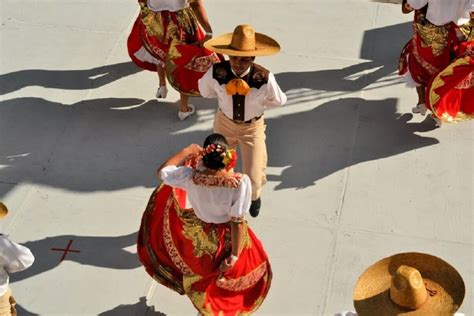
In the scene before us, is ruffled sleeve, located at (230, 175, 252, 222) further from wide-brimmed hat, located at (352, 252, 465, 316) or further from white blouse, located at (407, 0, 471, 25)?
white blouse, located at (407, 0, 471, 25)

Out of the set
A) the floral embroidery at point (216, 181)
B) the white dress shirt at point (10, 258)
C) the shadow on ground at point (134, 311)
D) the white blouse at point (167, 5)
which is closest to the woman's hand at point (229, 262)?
the floral embroidery at point (216, 181)

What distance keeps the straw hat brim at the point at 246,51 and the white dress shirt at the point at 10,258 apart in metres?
2.01

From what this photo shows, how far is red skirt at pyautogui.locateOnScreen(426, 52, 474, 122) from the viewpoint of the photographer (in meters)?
7.23

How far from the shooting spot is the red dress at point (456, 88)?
7.22m

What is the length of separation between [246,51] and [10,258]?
2.17 m

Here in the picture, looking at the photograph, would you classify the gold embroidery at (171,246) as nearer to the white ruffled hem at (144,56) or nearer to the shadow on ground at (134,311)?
the shadow on ground at (134,311)

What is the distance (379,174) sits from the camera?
7387 millimetres

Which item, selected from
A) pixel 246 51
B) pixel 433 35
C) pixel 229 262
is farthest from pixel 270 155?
pixel 229 262

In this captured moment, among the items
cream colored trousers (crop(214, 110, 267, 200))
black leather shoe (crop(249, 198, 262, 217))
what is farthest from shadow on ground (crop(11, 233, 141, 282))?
cream colored trousers (crop(214, 110, 267, 200))

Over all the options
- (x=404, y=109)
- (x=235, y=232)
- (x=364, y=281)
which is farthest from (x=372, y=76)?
(x=364, y=281)

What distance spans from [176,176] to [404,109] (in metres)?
3.32

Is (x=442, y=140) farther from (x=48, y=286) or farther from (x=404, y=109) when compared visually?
(x=48, y=286)

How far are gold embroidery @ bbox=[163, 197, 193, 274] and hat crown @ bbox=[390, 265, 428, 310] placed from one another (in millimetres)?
1738

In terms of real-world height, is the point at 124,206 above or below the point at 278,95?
below
